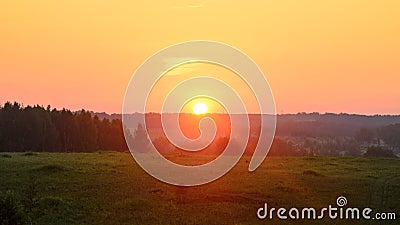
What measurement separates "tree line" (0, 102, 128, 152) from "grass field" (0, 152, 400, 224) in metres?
49.4

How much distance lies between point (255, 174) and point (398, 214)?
58.8 feet

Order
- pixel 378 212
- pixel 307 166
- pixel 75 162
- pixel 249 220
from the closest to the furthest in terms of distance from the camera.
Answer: pixel 249 220, pixel 378 212, pixel 75 162, pixel 307 166

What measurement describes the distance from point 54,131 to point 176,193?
224ft

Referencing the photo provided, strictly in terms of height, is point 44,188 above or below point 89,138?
below

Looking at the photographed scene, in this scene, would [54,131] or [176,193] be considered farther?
[54,131]

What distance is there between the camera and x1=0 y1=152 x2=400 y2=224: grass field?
27875 mm

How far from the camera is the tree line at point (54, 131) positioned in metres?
95.8

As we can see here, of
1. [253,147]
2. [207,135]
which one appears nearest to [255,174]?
[207,135]

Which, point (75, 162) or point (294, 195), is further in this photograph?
point (75, 162)

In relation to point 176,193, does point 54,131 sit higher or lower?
higher

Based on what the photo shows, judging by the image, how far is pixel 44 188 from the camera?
34969 mm

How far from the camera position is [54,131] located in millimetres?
98500

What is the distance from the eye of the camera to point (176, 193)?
1372 inches

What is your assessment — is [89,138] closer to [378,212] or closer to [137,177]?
[137,177]
